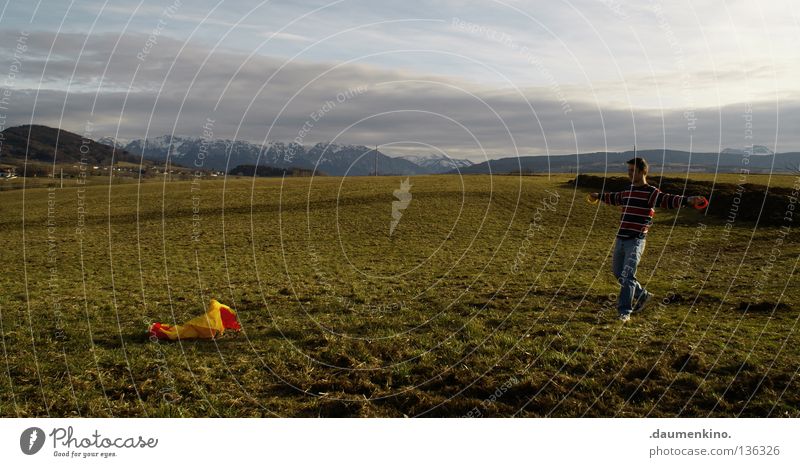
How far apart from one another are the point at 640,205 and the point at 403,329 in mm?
6372

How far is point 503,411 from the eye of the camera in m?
8.05

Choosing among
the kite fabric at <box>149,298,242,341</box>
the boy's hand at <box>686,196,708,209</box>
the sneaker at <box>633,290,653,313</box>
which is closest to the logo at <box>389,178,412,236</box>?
the sneaker at <box>633,290,653,313</box>

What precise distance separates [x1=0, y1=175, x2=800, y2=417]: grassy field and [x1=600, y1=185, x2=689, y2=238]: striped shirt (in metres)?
2.29

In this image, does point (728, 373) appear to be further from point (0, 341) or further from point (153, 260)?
point (153, 260)

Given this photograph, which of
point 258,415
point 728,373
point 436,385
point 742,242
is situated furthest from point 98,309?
point 742,242

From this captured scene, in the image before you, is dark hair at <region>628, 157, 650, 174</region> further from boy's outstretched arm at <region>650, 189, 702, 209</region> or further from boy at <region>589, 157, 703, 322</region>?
boy's outstretched arm at <region>650, 189, 702, 209</region>

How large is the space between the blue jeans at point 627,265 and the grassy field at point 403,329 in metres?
0.57

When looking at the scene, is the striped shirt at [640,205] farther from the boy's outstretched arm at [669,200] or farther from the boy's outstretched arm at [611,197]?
the boy's outstretched arm at [611,197]

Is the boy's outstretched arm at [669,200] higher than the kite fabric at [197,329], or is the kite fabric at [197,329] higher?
the boy's outstretched arm at [669,200]

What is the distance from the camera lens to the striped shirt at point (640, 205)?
12344 mm
